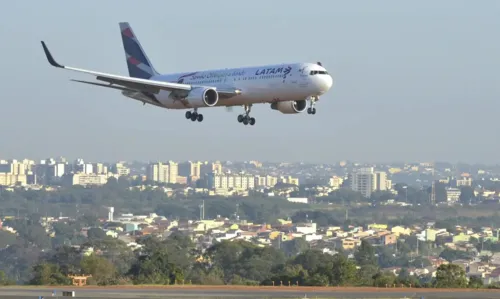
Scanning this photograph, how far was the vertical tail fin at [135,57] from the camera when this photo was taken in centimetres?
9538

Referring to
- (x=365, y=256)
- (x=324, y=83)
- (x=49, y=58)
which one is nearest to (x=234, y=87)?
(x=324, y=83)

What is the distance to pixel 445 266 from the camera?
273 ft

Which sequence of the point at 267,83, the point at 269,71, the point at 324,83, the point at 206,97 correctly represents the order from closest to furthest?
the point at 324,83, the point at 267,83, the point at 269,71, the point at 206,97

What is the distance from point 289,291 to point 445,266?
16858 mm

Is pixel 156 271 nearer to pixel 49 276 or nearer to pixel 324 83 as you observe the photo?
pixel 49 276

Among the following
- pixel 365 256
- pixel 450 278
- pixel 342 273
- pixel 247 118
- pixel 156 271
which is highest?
pixel 247 118

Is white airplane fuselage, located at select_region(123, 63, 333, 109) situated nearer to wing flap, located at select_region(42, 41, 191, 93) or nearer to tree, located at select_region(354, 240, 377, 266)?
wing flap, located at select_region(42, 41, 191, 93)

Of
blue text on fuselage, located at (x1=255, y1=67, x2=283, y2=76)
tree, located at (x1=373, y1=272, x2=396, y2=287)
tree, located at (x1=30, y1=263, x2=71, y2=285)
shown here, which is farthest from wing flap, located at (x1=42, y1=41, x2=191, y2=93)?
tree, located at (x1=373, y1=272, x2=396, y2=287)

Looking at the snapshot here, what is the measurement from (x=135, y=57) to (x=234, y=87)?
1958cm

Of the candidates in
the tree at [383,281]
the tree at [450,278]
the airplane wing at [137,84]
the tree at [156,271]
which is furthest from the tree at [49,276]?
the tree at [450,278]

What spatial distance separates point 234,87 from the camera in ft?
262

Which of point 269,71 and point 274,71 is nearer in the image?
point 274,71

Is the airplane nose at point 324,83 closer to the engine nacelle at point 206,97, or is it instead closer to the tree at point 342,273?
the engine nacelle at point 206,97

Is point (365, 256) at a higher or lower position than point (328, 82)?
lower
